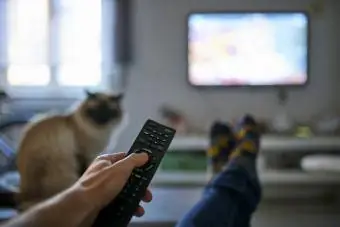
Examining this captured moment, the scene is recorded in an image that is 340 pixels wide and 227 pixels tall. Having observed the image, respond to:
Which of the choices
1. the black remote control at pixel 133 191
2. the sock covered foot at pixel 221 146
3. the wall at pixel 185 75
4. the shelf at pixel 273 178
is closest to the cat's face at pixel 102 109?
the sock covered foot at pixel 221 146

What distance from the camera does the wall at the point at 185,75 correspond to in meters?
4.49

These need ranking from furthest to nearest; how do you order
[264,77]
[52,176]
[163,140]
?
1. [264,77]
2. [52,176]
3. [163,140]

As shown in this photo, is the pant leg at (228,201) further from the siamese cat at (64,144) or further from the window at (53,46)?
the window at (53,46)

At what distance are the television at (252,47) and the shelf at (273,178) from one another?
0.72 meters

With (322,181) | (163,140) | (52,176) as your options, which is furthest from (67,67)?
(163,140)

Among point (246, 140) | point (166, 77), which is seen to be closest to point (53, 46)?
point (166, 77)

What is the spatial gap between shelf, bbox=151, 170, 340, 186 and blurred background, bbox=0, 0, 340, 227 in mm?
11

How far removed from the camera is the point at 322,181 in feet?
13.6

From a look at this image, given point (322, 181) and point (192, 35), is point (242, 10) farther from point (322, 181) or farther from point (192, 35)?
point (322, 181)

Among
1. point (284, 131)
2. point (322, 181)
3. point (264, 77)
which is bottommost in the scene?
point (322, 181)

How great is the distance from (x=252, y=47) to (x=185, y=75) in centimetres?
56

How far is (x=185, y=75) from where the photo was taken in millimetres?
4508

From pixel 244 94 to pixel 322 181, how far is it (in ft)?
2.95

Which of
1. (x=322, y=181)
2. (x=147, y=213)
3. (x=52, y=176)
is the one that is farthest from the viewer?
(x=322, y=181)
